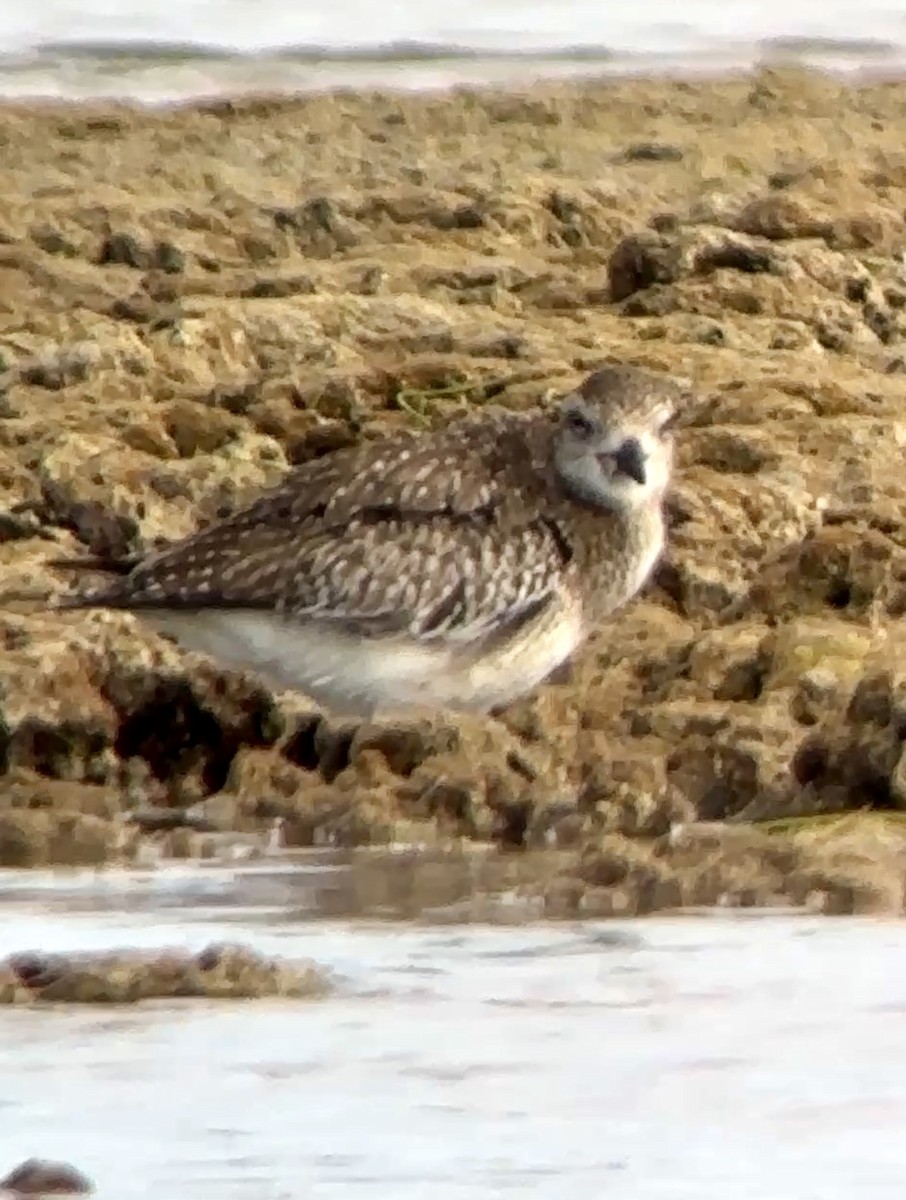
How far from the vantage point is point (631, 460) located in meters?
9.27

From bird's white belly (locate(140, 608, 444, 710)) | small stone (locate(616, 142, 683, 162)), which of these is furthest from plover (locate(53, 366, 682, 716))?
small stone (locate(616, 142, 683, 162))

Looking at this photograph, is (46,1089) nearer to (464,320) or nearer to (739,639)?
(739,639)

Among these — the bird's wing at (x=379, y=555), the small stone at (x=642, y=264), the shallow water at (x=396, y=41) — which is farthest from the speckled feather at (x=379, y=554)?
the shallow water at (x=396, y=41)

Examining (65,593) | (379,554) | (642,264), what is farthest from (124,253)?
(379,554)

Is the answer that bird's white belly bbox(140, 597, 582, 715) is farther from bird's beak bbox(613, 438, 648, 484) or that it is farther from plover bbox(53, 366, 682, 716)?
bird's beak bbox(613, 438, 648, 484)

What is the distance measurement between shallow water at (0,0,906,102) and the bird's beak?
566cm

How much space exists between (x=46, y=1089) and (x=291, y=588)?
2.61 metres

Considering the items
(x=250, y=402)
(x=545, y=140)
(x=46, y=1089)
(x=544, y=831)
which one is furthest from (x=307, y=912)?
(x=545, y=140)

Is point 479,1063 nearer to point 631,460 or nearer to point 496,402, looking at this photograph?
point 631,460

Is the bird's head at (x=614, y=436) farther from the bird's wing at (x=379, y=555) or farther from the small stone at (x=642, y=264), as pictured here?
the small stone at (x=642, y=264)

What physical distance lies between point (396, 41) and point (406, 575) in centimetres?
679

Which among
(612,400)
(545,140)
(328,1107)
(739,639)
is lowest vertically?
(328,1107)

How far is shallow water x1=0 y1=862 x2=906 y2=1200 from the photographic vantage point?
19.8 feet

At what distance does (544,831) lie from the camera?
836cm
